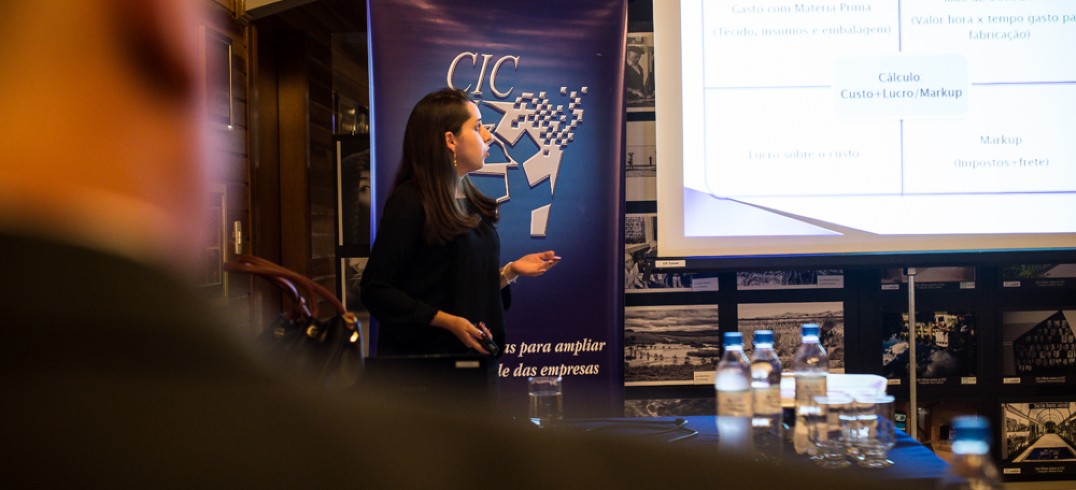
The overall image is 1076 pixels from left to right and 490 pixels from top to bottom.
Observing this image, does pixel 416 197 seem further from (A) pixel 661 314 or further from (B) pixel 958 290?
(B) pixel 958 290

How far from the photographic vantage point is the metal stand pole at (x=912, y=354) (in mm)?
3643

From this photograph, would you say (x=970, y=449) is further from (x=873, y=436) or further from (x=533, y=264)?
(x=533, y=264)

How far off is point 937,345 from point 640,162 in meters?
1.48

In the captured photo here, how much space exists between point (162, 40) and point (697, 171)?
332cm

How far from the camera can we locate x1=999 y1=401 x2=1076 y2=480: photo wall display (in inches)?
156

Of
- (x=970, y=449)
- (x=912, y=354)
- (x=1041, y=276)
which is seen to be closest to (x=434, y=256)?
(x=970, y=449)

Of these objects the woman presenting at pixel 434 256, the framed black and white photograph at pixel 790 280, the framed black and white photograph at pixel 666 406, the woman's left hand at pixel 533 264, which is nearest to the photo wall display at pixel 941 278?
the framed black and white photograph at pixel 790 280

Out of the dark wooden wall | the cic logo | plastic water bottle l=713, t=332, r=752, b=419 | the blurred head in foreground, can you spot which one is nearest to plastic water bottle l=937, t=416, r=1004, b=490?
plastic water bottle l=713, t=332, r=752, b=419

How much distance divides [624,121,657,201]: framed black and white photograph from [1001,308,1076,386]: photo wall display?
1642 mm

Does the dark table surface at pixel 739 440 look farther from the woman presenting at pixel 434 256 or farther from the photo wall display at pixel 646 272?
the photo wall display at pixel 646 272

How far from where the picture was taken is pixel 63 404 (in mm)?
252

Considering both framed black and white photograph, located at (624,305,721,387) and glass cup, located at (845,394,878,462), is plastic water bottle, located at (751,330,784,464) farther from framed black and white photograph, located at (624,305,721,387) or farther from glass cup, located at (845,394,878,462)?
framed black and white photograph, located at (624,305,721,387)

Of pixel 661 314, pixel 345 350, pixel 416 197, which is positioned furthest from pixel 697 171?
pixel 345 350

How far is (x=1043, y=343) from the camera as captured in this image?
3979 millimetres
